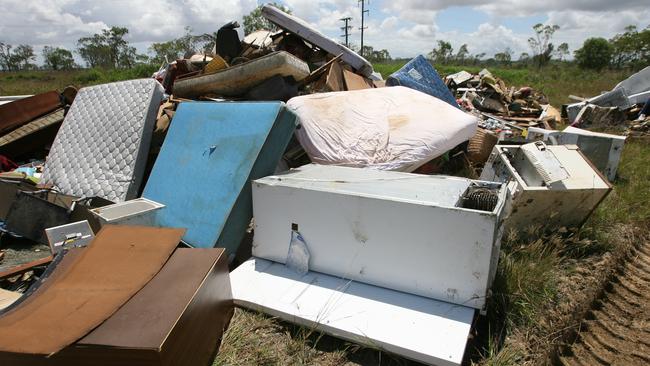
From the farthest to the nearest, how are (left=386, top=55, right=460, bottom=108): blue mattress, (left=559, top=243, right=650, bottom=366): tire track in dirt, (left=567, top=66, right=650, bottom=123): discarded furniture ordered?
(left=567, top=66, right=650, bottom=123): discarded furniture
(left=386, top=55, right=460, bottom=108): blue mattress
(left=559, top=243, right=650, bottom=366): tire track in dirt

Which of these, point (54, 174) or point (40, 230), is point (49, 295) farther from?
point (54, 174)

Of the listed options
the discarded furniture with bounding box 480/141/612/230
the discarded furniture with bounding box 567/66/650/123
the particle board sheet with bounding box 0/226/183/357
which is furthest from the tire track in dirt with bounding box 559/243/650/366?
the discarded furniture with bounding box 567/66/650/123

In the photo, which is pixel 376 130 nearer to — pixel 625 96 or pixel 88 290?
pixel 88 290

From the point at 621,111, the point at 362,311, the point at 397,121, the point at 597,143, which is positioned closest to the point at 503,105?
the point at 621,111

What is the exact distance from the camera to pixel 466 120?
10.1 feet

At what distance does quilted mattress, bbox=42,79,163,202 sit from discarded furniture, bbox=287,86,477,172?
3.84 feet

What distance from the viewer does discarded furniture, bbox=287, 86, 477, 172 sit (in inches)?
108

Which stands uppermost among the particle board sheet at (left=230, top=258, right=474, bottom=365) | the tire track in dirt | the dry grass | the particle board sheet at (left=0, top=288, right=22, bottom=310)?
the particle board sheet at (left=0, top=288, right=22, bottom=310)

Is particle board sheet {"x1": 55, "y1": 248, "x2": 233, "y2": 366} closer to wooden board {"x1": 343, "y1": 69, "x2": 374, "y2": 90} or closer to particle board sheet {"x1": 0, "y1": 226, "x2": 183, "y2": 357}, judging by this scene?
particle board sheet {"x1": 0, "y1": 226, "x2": 183, "y2": 357}

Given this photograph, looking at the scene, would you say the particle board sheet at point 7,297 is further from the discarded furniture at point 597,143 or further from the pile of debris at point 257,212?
the discarded furniture at point 597,143

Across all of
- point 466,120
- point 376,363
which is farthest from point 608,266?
point 376,363

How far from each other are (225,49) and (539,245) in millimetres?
3810

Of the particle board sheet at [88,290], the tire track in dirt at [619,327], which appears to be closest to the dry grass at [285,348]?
the particle board sheet at [88,290]

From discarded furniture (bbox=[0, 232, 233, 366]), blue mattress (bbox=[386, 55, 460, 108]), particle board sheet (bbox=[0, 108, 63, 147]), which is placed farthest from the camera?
blue mattress (bbox=[386, 55, 460, 108])
